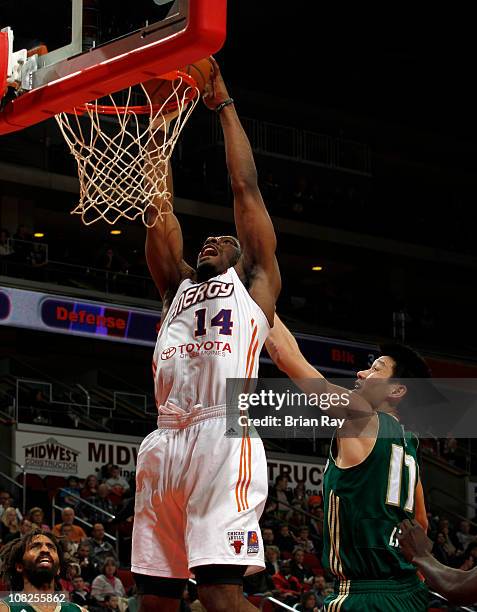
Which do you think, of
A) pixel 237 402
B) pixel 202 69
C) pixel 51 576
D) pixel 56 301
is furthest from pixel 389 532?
pixel 56 301

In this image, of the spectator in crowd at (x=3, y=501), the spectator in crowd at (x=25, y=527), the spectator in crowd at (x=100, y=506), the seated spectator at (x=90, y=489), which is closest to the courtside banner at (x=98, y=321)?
the seated spectator at (x=90, y=489)

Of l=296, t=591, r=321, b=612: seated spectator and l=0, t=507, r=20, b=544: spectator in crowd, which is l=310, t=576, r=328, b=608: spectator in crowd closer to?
l=296, t=591, r=321, b=612: seated spectator

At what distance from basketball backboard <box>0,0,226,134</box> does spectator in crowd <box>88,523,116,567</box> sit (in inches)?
309

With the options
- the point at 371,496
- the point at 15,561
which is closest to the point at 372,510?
the point at 371,496

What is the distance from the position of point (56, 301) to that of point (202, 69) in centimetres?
1467

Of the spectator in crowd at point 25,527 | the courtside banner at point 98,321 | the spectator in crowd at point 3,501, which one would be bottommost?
the spectator in crowd at point 25,527

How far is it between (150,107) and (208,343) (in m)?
1.32

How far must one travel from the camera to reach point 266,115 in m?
25.6

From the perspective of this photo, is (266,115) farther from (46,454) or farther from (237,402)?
(237,402)

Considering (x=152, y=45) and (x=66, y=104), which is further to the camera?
(x=66, y=104)

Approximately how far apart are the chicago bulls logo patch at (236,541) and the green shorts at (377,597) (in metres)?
0.72

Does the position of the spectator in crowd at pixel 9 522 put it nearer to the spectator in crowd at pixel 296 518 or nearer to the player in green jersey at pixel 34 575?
the spectator in crowd at pixel 296 518

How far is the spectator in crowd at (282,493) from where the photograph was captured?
56.6 feet

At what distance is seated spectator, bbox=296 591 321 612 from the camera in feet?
39.2
